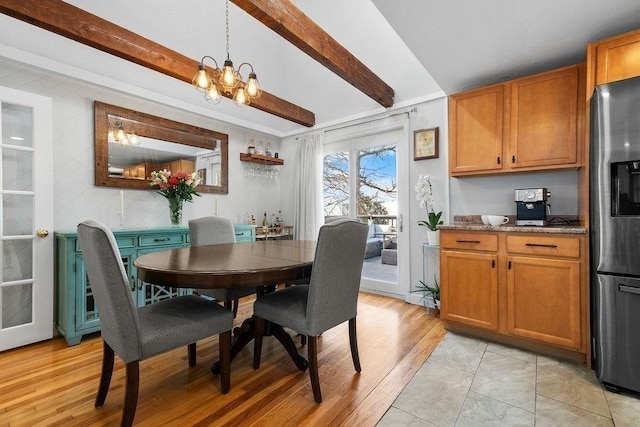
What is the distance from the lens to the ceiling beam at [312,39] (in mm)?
1956

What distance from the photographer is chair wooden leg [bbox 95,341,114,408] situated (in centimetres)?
156

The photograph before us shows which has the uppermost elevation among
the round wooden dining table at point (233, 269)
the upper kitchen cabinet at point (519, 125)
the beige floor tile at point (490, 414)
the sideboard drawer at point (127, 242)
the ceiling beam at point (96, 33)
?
the ceiling beam at point (96, 33)

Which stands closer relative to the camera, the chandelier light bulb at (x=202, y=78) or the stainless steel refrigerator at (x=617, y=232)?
the stainless steel refrigerator at (x=617, y=232)

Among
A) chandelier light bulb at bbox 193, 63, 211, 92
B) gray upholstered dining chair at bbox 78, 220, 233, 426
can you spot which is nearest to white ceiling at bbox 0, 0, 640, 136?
chandelier light bulb at bbox 193, 63, 211, 92

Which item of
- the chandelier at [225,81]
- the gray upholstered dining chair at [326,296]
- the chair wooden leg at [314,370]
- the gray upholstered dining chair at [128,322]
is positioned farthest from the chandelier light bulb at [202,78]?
the chair wooden leg at [314,370]

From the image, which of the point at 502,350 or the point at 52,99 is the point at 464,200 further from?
the point at 52,99

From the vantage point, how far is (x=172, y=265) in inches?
62.8

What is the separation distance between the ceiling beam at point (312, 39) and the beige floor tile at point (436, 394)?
8.41ft

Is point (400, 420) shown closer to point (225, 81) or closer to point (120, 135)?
point (225, 81)

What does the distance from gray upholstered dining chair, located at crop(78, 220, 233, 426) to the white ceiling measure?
6.60ft

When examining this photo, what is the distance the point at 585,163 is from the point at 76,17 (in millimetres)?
3848

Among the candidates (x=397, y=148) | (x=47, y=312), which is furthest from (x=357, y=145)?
(x=47, y=312)

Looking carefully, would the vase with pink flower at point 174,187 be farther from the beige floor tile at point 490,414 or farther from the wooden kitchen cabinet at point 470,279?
the beige floor tile at point 490,414

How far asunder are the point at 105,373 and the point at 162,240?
1.53 meters
